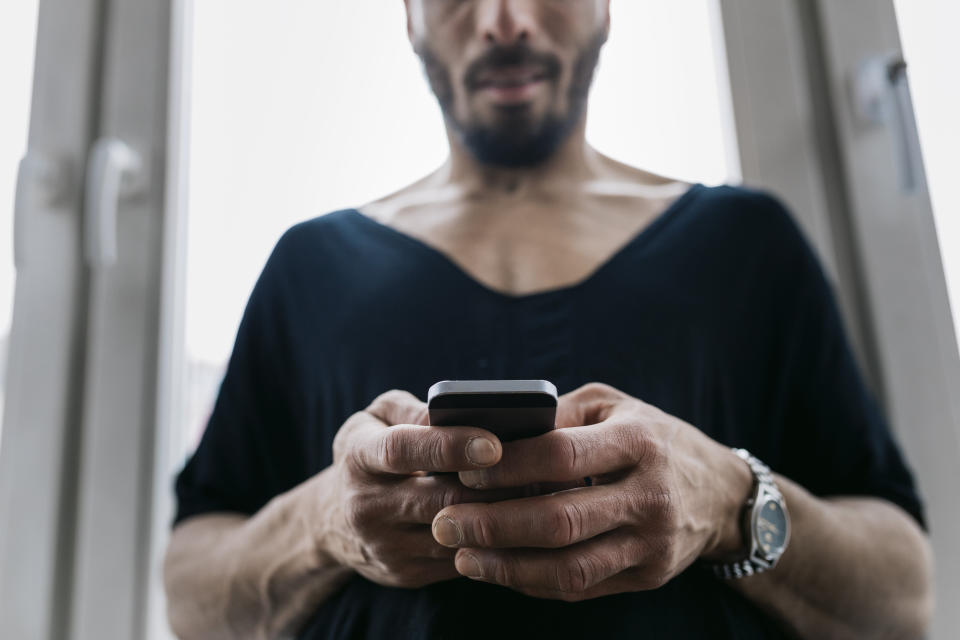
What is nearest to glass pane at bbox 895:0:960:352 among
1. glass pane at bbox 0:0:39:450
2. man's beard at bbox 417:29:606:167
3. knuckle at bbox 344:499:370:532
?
man's beard at bbox 417:29:606:167

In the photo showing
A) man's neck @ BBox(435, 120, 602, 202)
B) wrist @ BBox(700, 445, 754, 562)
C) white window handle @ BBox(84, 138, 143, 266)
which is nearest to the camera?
wrist @ BBox(700, 445, 754, 562)

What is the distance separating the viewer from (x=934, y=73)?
61cm

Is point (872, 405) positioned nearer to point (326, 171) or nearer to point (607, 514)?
point (607, 514)

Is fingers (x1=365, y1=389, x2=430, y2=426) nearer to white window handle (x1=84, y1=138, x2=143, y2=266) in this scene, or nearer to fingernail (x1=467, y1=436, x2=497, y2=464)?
fingernail (x1=467, y1=436, x2=497, y2=464)

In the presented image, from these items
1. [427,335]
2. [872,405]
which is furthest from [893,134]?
[427,335]

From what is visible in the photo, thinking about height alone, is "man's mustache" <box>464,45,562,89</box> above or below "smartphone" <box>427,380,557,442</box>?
above

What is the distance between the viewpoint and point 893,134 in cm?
57

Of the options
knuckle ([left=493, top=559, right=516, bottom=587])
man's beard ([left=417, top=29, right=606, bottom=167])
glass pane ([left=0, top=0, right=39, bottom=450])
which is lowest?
knuckle ([left=493, top=559, right=516, bottom=587])

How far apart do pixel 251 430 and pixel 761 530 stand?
343 millimetres

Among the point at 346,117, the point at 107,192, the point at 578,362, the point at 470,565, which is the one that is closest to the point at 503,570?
the point at 470,565

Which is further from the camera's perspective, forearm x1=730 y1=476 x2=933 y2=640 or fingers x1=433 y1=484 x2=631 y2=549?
forearm x1=730 y1=476 x2=933 y2=640

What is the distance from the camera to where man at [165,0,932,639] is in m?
0.40

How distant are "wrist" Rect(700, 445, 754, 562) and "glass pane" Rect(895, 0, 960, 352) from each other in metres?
0.32

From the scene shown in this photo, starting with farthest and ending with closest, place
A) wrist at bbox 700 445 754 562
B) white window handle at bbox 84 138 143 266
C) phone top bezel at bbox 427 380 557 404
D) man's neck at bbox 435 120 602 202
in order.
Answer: white window handle at bbox 84 138 143 266, man's neck at bbox 435 120 602 202, wrist at bbox 700 445 754 562, phone top bezel at bbox 427 380 557 404
